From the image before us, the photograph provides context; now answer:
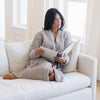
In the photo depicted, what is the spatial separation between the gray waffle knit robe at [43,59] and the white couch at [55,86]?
0.27 ft

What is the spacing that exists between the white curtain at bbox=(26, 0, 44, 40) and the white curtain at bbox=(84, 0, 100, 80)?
1178mm

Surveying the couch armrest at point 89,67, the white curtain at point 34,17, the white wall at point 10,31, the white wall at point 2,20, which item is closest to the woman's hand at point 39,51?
the couch armrest at point 89,67

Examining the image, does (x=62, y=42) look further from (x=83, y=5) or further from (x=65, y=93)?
(x=83, y=5)

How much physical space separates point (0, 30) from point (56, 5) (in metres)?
2.25

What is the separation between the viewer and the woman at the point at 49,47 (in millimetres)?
2750

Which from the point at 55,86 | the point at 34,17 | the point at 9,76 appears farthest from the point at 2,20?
the point at 55,86

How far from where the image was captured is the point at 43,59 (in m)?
2.92

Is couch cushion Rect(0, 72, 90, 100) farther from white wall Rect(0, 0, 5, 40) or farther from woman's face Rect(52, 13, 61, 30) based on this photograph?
white wall Rect(0, 0, 5, 40)

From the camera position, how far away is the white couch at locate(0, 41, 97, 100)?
8.02ft

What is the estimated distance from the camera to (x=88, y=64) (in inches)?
116

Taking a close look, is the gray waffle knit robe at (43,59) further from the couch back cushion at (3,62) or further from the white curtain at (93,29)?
the white curtain at (93,29)

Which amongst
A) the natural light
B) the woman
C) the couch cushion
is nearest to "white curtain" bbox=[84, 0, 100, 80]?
the natural light

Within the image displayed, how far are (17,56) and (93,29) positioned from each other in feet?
4.64

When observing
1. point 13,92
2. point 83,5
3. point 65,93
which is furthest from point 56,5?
point 13,92
